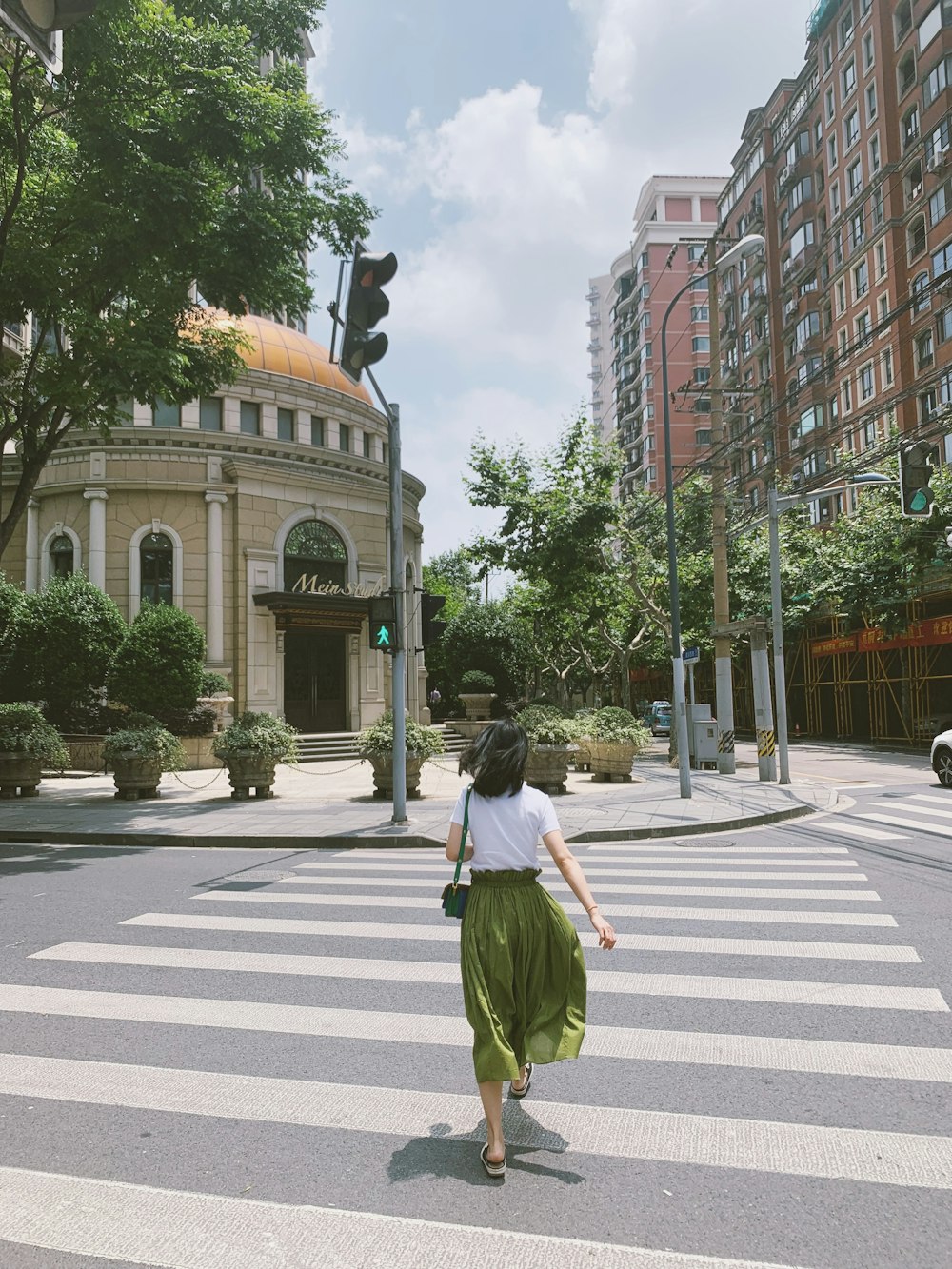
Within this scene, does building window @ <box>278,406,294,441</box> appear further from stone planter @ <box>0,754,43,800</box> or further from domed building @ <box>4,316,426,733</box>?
stone planter @ <box>0,754,43,800</box>

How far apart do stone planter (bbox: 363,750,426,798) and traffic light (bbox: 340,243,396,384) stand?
25.1 feet

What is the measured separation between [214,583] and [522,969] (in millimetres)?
26920

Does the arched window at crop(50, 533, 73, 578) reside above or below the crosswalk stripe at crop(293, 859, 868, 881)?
above

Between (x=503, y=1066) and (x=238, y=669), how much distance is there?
2687 cm

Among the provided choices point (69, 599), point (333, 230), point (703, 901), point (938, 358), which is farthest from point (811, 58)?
point (703, 901)

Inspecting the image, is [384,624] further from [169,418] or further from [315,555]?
[169,418]

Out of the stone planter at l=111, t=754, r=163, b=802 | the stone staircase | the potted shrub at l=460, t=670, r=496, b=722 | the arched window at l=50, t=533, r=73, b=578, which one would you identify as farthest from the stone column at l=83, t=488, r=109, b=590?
the potted shrub at l=460, t=670, r=496, b=722

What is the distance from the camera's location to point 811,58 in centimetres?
4788

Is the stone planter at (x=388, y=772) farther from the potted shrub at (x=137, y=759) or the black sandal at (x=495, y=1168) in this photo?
the black sandal at (x=495, y=1168)

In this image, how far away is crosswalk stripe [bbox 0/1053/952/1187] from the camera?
10.6ft

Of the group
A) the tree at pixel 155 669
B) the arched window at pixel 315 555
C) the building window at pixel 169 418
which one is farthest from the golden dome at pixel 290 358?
the tree at pixel 155 669

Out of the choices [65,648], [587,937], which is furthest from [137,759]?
[587,937]

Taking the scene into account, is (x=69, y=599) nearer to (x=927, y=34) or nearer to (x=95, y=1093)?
(x=95, y=1093)

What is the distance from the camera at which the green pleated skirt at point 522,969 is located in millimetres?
3338
